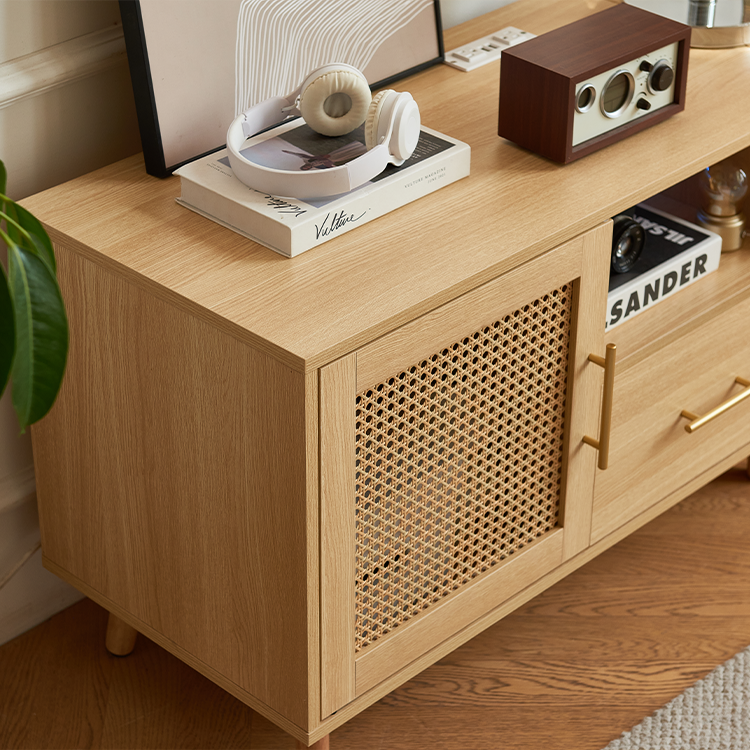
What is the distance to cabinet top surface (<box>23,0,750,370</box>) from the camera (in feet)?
3.20

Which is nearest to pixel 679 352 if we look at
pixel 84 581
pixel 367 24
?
pixel 367 24

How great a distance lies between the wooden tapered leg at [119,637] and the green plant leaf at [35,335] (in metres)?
0.72

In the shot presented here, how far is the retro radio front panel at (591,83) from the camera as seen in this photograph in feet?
3.89

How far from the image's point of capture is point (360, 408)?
1.01 meters

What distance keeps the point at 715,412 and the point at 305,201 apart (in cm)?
59

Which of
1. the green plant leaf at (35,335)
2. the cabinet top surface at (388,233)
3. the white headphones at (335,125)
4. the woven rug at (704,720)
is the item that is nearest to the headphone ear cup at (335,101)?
the white headphones at (335,125)

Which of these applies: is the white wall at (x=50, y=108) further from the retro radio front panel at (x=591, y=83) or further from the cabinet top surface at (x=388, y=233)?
the retro radio front panel at (x=591, y=83)

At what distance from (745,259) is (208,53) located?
0.75 m

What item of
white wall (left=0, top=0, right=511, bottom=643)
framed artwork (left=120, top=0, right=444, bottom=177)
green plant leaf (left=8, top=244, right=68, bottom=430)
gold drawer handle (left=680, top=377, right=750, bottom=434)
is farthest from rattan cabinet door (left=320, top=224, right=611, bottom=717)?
white wall (left=0, top=0, right=511, bottom=643)

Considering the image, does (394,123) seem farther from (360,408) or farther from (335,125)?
(360,408)

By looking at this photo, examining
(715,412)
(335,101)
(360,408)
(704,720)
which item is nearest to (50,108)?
(335,101)

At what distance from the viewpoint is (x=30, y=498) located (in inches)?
54.2

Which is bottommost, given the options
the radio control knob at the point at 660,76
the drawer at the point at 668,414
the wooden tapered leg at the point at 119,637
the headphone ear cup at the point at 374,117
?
the wooden tapered leg at the point at 119,637

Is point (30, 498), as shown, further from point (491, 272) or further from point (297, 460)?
point (491, 272)
